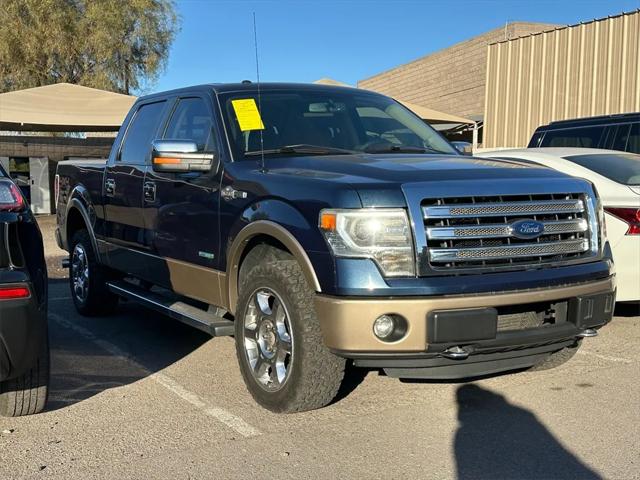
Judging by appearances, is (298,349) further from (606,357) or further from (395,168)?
(606,357)

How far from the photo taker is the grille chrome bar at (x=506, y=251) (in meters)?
3.53

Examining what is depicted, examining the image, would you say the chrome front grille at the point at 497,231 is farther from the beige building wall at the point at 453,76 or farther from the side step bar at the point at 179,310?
the beige building wall at the point at 453,76

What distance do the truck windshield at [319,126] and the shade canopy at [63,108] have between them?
1084 centimetres

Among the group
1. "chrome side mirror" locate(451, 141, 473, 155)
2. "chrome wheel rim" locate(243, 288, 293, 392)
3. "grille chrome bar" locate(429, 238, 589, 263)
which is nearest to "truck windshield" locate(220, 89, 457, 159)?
"chrome side mirror" locate(451, 141, 473, 155)

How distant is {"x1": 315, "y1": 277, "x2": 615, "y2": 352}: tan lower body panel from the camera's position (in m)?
3.43

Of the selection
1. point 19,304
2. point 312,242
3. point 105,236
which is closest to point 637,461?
point 312,242

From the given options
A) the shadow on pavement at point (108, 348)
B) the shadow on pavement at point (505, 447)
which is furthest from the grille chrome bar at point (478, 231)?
the shadow on pavement at point (108, 348)

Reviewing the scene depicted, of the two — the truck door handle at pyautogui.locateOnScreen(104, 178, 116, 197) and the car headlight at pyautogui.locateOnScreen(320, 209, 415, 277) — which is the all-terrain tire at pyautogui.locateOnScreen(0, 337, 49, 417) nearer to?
the car headlight at pyautogui.locateOnScreen(320, 209, 415, 277)

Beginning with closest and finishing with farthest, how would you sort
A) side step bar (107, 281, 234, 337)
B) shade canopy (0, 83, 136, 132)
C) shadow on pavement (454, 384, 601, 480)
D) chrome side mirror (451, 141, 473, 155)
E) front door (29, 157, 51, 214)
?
shadow on pavement (454, 384, 601, 480) < side step bar (107, 281, 234, 337) < chrome side mirror (451, 141, 473, 155) < shade canopy (0, 83, 136, 132) < front door (29, 157, 51, 214)

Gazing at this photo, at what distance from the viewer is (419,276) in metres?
3.49

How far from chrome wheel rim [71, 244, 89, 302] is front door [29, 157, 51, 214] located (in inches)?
553

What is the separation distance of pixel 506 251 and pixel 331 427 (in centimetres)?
134

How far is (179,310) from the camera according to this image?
16.1ft

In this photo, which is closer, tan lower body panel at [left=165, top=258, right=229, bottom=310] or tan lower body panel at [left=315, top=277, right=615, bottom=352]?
tan lower body panel at [left=315, top=277, right=615, bottom=352]
